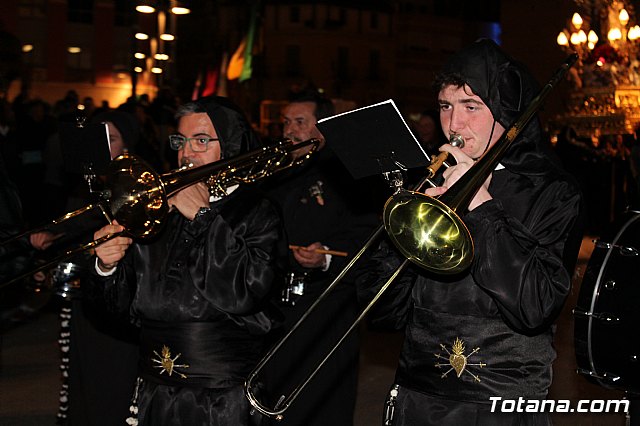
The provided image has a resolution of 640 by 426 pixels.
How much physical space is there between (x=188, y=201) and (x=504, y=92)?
4.48ft

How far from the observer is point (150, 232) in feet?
12.9

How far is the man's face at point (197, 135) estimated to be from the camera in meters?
4.14

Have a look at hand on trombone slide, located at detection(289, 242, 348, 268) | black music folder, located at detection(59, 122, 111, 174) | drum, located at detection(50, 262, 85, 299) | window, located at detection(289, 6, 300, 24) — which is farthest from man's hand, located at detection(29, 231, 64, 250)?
window, located at detection(289, 6, 300, 24)

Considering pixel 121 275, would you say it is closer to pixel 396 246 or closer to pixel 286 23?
pixel 396 246

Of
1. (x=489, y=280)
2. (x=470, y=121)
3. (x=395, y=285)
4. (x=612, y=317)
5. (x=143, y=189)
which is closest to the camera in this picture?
(x=489, y=280)

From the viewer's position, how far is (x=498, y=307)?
3145mm

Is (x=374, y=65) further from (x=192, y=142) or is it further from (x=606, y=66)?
(x=192, y=142)

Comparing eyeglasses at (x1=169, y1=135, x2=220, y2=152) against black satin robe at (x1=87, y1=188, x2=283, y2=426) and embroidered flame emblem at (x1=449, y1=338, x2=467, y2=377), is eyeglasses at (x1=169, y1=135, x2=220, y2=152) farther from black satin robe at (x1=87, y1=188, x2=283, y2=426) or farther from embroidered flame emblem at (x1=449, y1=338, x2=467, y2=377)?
embroidered flame emblem at (x1=449, y1=338, x2=467, y2=377)

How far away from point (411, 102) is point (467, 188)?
2380 inches

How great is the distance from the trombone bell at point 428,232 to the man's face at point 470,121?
1.19 ft

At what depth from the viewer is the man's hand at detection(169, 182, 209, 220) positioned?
154 inches

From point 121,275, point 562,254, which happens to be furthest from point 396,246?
point 121,275

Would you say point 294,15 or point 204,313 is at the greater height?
point 204,313

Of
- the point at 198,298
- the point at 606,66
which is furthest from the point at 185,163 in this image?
the point at 606,66
